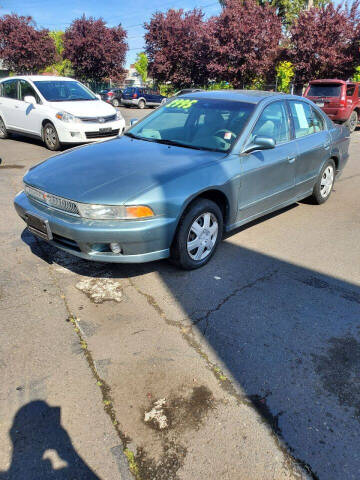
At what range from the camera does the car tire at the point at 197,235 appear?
3.39 m

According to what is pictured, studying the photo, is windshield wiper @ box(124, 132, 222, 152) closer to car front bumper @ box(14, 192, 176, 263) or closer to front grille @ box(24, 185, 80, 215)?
car front bumper @ box(14, 192, 176, 263)

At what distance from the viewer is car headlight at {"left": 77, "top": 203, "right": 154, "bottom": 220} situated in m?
3.04

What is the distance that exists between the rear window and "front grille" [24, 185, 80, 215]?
12860 mm

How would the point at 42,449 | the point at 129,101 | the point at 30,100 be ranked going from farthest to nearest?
1. the point at 129,101
2. the point at 30,100
3. the point at 42,449

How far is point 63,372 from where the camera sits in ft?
7.93

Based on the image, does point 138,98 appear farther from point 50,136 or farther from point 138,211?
point 138,211

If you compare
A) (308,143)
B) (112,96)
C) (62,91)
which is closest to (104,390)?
(308,143)

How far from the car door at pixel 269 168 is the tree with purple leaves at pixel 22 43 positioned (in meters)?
34.2

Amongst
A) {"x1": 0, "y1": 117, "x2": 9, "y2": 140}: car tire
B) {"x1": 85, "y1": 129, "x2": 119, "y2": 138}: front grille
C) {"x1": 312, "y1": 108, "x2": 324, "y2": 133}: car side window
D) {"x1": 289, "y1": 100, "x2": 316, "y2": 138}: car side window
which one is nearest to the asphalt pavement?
{"x1": 289, "y1": 100, "x2": 316, "y2": 138}: car side window

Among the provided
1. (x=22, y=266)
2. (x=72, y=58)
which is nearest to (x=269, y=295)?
(x=22, y=266)

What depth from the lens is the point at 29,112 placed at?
8.99m

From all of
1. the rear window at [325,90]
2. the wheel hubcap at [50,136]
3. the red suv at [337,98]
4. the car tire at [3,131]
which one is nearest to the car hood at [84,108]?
the wheel hubcap at [50,136]

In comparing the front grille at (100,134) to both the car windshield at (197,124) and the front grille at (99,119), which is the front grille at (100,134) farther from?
the car windshield at (197,124)

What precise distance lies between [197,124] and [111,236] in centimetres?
185
